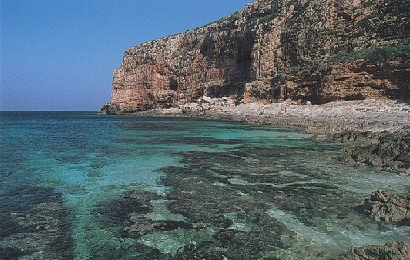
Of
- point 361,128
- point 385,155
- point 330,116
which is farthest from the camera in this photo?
point 330,116

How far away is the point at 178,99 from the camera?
63.7 metres

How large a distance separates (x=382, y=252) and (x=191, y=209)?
3.46 metres

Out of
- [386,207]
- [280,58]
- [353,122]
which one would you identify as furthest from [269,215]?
[280,58]

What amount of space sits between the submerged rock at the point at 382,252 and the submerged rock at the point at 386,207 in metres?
1.69

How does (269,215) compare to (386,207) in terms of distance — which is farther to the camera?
(269,215)

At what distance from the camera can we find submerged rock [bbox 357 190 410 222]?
18.3 ft

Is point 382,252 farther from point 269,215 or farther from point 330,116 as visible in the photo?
point 330,116

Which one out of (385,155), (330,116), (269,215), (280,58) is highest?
(280,58)

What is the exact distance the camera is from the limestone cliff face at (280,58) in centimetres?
3067

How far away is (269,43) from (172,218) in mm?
44747

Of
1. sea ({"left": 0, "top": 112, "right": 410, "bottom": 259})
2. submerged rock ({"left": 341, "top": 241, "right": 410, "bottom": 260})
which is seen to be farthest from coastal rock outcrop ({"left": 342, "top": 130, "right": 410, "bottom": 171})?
submerged rock ({"left": 341, "top": 241, "right": 410, "bottom": 260})

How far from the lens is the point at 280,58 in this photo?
4534cm

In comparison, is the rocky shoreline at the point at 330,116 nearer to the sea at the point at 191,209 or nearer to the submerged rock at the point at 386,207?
the sea at the point at 191,209

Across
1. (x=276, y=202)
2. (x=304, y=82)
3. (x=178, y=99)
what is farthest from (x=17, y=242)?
(x=178, y=99)
